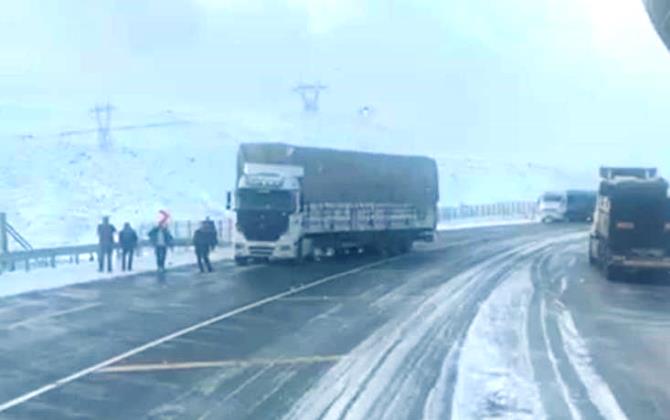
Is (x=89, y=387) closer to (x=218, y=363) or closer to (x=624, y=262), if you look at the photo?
(x=218, y=363)

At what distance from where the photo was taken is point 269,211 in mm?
30516

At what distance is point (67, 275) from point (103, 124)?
199 feet

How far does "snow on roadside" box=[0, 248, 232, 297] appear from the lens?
2430 cm

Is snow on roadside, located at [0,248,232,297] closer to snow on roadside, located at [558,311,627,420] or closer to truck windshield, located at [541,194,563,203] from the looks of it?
snow on roadside, located at [558,311,627,420]

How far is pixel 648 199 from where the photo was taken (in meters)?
26.6

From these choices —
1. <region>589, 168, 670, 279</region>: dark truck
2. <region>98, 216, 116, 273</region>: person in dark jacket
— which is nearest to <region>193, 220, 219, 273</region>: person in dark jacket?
<region>98, 216, 116, 273</region>: person in dark jacket

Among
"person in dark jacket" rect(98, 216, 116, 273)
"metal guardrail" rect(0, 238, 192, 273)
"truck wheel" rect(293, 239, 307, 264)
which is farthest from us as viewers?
"truck wheel" rect(293, 239, 307, 264)

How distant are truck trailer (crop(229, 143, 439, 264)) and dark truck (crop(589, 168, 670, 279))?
9.78m

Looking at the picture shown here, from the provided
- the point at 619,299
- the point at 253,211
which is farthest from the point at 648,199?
the point at 253,211

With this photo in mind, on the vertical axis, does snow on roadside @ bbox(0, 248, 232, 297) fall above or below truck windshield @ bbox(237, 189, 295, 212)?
below

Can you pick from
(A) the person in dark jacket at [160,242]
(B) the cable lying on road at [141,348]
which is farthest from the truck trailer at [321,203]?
(B) the cable lying on road at [141,348]

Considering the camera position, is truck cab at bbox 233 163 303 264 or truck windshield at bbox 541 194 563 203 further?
truck windshield at bbox 541 194 563 203

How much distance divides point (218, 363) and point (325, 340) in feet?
8.20

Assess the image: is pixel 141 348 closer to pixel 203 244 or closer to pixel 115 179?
pixel 203 244
